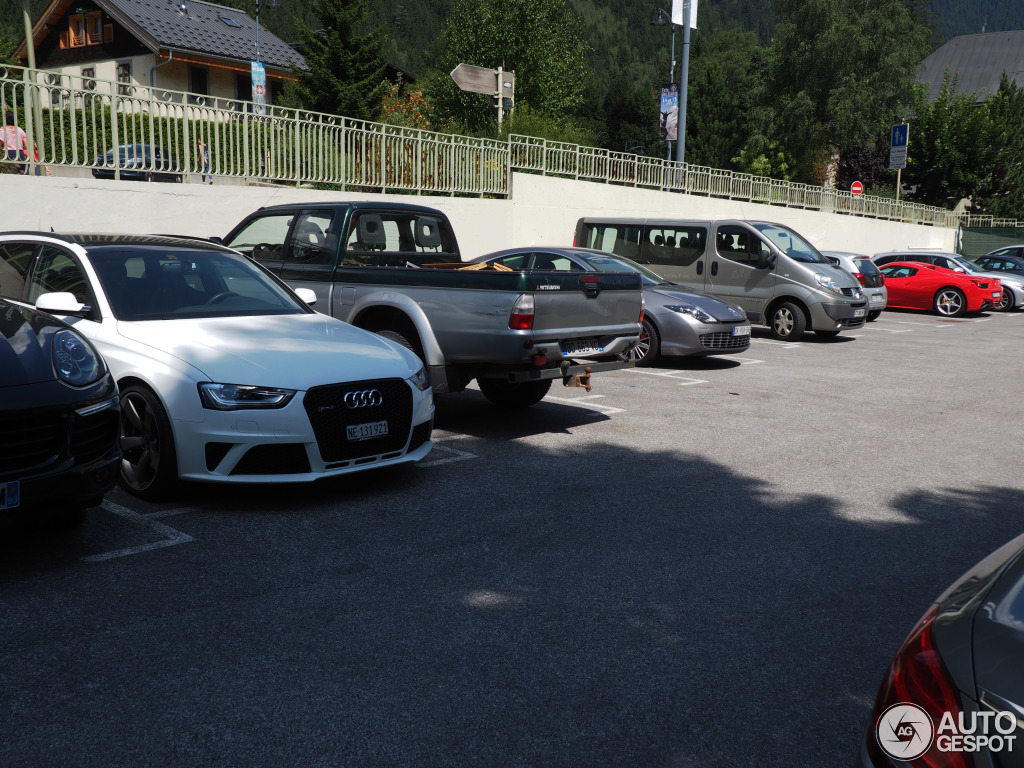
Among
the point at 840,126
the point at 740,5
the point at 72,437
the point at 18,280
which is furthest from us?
the point at 740,5

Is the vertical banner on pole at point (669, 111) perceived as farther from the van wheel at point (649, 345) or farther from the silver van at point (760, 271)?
the van wheel at point (649, 345)

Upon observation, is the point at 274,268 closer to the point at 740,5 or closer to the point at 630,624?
the point at 630,624

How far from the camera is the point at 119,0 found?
45.6 metres

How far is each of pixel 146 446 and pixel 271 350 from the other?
36.4 inches

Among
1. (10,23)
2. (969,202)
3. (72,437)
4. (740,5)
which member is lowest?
(72,437)

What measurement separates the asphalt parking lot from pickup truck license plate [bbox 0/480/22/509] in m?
0.40

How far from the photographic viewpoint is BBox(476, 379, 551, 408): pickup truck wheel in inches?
345

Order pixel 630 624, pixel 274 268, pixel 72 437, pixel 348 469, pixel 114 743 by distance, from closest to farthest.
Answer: pixel 114 743, pixel 630 624, pixel 72 437, pixel 348 469, pixel 274 268

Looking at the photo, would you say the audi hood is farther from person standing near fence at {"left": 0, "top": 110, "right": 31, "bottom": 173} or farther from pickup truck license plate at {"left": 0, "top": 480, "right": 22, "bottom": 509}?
person standing near fence at {"left": 0, "top": 110, "right": 31, "bottom": 173}

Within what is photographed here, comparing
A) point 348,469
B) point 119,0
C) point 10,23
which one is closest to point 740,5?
point 10,23

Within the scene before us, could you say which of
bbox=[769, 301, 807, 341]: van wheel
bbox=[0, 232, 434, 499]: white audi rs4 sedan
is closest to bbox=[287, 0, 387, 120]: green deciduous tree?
bbox=[769, 301, 807, 341]: van wheel

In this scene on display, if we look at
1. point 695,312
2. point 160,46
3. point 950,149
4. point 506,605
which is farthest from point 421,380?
point 950,149

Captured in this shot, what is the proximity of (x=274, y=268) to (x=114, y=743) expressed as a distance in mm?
6149

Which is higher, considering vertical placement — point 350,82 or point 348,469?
point 350,82
